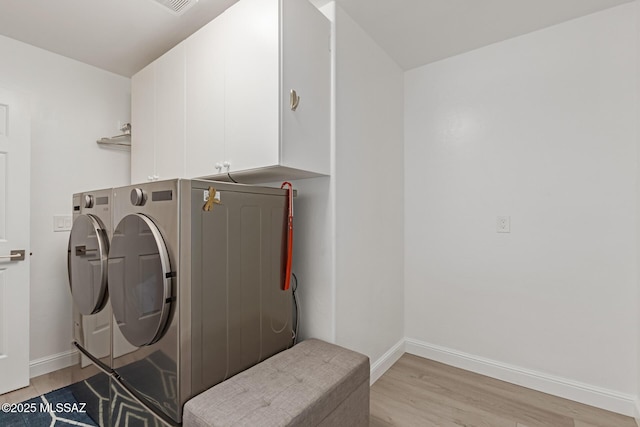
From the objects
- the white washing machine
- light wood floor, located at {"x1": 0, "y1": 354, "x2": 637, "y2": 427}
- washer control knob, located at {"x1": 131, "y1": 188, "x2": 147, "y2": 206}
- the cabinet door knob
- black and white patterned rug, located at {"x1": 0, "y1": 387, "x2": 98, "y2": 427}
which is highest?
the cabinet door knob

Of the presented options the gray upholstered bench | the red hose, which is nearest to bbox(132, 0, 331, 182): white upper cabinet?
the red hose

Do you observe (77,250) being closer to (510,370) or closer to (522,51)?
(510,370)

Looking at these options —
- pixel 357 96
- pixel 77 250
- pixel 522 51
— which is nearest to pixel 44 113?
pixel 77 250

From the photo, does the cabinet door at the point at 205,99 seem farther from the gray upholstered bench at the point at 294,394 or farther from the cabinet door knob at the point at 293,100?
the gray upholstered bench at the point at 294,394

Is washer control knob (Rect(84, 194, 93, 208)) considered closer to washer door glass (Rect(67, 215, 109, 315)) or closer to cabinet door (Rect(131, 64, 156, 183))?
washer door glass (Rect(67, 215, 109, 315))

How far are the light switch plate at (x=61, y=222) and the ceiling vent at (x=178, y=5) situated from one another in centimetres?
173

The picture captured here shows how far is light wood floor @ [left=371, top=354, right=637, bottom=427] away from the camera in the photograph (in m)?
1.73

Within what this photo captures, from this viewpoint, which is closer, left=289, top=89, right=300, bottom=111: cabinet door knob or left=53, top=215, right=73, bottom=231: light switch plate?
left=289, top=89, right=300, bottom=111: cabinet door knob

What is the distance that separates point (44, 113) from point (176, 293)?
2128 mm

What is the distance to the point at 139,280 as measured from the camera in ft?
4.51

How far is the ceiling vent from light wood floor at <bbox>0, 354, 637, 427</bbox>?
2096mm

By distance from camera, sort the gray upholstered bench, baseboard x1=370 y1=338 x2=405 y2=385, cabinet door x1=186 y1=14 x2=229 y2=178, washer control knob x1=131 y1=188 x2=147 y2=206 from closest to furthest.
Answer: the gray upholstered bench < washer control knob x1=131 y1=188 x2=147 y2=206 < cabinet door x1=186 y1=14 x2=229 y2=178 < baseboard x1=370 y1=338 x2=405 y2=385

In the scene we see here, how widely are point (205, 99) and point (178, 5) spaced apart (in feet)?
1.86

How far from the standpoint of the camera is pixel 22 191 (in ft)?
6.93
